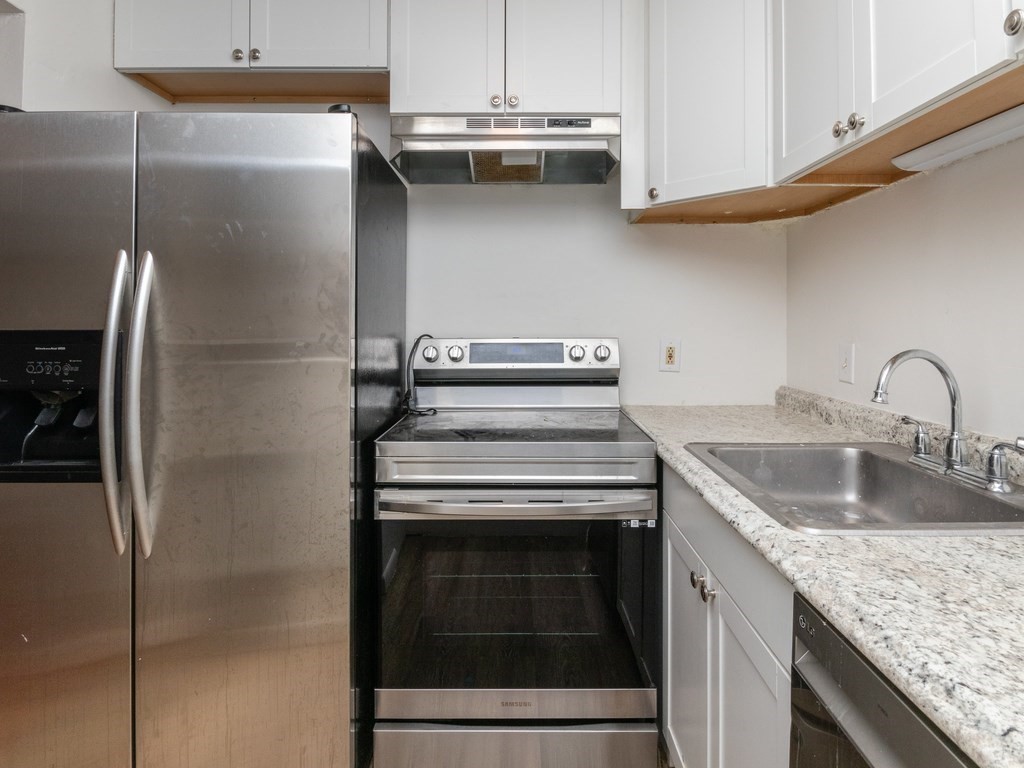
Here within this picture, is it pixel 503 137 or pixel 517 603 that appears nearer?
pixel 517 603

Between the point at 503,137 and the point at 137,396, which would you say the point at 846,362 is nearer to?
the point at 503,137

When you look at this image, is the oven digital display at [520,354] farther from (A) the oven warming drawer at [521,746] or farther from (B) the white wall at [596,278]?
(A) the oven warming drawer at [521,746]

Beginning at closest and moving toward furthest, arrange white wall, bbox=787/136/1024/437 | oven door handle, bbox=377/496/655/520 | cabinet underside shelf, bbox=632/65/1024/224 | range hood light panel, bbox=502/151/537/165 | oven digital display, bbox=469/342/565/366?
cabinet underside shelf, bbox=632/65/1024/224
white wall, bbox=787/136/1024/437
oven door handle, bbox=377/496/655/520
range hood light panel, bbox=502/151/537/165
oven digital display, bbox=469/342/565/366

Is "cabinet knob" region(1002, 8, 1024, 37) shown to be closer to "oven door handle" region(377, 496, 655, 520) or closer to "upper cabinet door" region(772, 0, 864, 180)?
"upper cabinet door" region(772, 0, 864, 180)

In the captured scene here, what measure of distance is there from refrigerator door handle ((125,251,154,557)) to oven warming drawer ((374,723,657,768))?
2.74 ft

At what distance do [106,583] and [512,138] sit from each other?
160 cm

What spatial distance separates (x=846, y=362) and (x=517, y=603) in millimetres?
1201

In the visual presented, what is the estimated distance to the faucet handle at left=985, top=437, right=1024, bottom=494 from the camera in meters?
1.03

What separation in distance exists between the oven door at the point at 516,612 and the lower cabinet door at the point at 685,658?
8 centimetres

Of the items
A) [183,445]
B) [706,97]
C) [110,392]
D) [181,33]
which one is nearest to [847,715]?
[183,445]

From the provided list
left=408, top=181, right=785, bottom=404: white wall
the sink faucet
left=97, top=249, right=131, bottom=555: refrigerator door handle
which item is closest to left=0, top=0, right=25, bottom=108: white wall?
left=97, top=249, right=131, bottom=555: refrigerator door handle

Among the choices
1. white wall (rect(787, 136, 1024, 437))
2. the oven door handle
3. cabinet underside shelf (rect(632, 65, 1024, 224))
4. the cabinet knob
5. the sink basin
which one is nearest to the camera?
the cabinet knob

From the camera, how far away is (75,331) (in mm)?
1320

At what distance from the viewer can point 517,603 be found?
1516 mm
